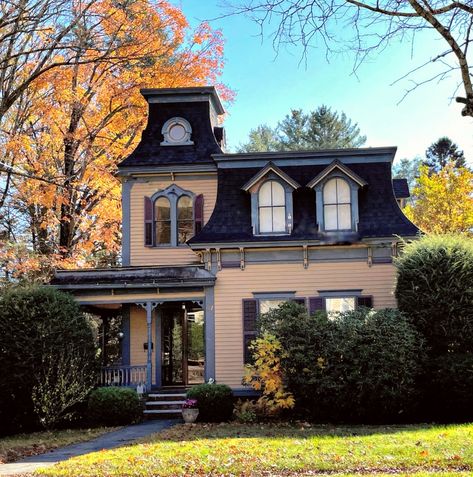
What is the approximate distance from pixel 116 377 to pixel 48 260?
7300 millimetres

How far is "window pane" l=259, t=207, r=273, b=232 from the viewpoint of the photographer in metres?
18.1

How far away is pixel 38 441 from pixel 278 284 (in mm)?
7993

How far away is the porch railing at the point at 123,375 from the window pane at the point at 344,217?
7.22m

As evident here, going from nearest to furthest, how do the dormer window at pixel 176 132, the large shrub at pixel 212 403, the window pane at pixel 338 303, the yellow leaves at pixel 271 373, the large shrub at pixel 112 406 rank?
the yellow leaves at pixel 271 373 < the large shrub at pixel 112 406 < the large shrub at pixel 212 403 < the window pane at pixel 338 303 < the dormer window at pixel 176 132

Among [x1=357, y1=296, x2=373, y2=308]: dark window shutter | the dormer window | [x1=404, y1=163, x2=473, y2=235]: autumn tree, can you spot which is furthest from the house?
[x1=404, y1=163, x2=473, y2=235]: autumn tree

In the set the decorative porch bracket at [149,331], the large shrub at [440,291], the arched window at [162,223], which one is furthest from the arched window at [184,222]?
the large shrub at [440,291]

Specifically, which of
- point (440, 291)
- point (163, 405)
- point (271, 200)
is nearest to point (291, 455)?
point (440, 291)

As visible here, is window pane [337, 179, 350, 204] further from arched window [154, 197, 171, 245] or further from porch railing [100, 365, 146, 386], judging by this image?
porch railing [100, 365, 146, 386]

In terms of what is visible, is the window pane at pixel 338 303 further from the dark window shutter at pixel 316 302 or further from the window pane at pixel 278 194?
the window pane at pixel 278 194

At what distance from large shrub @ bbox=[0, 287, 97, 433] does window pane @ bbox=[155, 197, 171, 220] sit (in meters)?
4.92

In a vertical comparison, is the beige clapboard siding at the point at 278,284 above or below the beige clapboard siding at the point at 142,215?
below

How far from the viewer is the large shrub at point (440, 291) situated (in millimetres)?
14586

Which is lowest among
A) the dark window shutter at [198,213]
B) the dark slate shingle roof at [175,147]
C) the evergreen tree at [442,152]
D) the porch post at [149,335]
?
the porch post at [149,335]

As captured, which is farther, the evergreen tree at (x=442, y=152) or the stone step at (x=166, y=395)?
the evergreen tree at (x=442, y=152)
